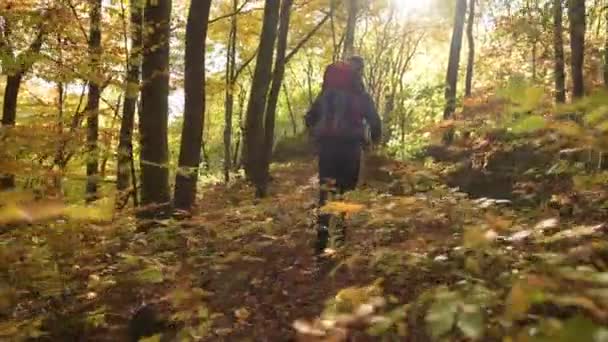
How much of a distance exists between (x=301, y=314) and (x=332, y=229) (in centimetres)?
137

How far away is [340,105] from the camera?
19.9 ft

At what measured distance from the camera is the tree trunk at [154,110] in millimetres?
7480

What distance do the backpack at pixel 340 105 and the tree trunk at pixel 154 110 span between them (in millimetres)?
2354

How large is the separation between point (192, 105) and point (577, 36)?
573 centimetres

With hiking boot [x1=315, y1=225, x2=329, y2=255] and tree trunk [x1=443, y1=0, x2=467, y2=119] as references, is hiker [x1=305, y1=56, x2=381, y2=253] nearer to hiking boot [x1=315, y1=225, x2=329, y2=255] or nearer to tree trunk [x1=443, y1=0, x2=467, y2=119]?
hiking boot [x1=315, y1=225, x2=329, y2=255]

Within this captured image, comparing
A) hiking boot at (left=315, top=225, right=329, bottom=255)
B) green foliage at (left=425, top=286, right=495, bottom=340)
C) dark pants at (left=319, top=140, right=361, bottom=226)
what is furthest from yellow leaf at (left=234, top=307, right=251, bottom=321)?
green foliage at (left=425, top=286, right=495, bottom=340)

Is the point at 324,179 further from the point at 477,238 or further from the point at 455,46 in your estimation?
the point at 455,46

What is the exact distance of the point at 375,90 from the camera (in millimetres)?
33562

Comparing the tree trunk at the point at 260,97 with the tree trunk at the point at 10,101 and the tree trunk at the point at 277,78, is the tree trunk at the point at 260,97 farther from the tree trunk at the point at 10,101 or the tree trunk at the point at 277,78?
the tree trunk at the point at 10,101

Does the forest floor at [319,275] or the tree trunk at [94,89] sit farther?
the tree trunk at [94,89]

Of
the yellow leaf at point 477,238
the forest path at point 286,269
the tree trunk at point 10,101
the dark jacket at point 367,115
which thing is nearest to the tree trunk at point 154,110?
the forest path at point 286,269

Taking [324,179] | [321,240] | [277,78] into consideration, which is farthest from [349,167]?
[277,78]

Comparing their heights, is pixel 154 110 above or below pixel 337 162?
above

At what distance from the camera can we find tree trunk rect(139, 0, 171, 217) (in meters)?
7.48
